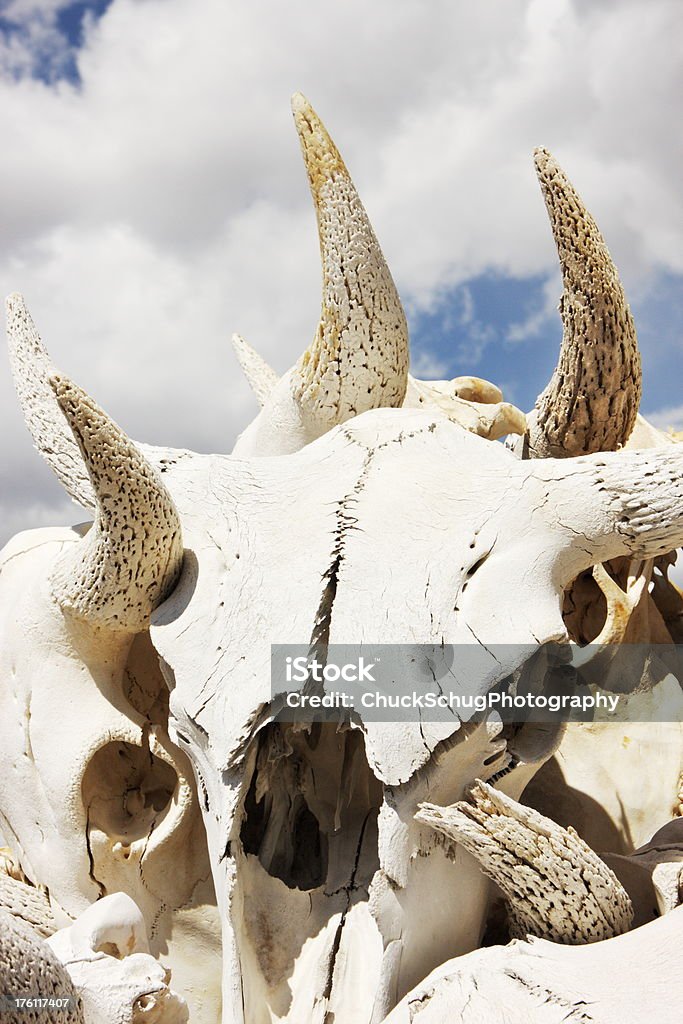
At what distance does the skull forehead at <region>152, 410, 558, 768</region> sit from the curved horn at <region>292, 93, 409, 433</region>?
212mm

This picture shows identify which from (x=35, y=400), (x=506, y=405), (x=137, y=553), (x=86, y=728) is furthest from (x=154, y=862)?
(x=506, y=405)

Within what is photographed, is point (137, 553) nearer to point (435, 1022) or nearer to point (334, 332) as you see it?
point (334, 332)

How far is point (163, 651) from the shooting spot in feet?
8.73

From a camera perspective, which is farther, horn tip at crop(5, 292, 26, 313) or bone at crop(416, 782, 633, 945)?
horn tip at crop(5, 292, 26, 313)

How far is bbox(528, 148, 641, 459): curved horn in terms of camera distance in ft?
9.34

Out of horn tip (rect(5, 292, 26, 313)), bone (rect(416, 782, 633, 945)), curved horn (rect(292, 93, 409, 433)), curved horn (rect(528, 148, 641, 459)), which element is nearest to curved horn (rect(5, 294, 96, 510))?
horn tip (rect(5, 292, 26, 313))

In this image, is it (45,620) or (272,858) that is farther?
(45,620)

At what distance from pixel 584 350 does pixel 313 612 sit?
48.1 inches

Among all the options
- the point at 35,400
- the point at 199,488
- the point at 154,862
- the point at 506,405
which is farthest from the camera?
the point at 506,405

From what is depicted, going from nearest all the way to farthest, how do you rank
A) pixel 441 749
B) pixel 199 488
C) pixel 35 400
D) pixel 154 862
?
pixel 441 749, pixel 154 862, pixel 199 488, pixel 35 400

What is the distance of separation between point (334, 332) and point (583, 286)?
783 millimetres

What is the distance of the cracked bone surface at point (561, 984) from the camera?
201 centimetres
